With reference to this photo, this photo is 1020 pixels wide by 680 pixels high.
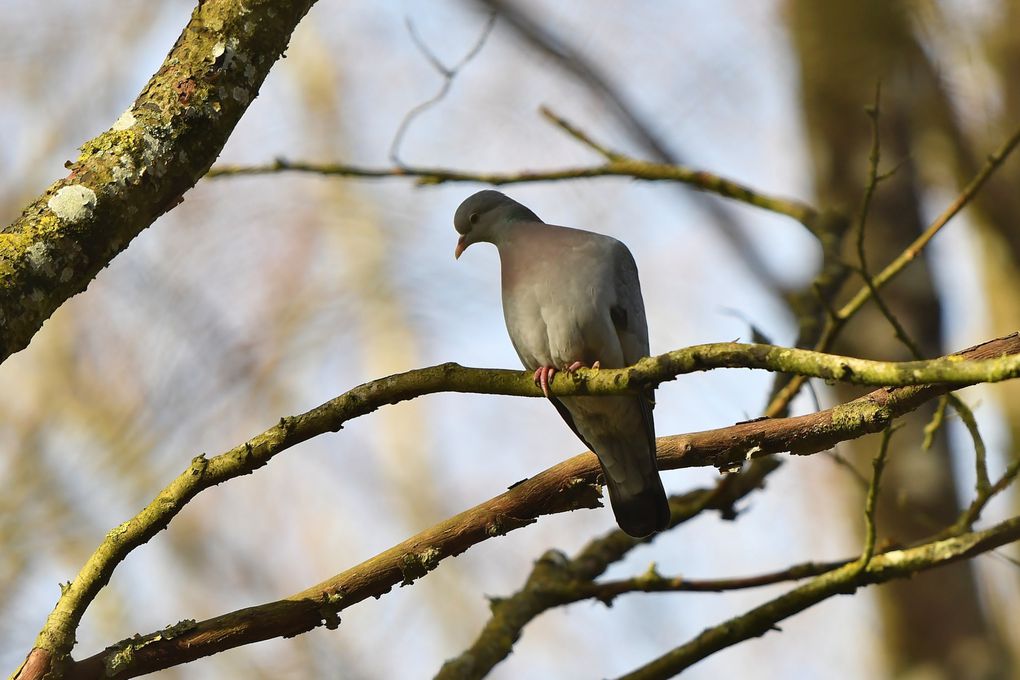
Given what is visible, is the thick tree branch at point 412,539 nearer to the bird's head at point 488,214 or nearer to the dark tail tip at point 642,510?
the dark tail tip at point 642,510

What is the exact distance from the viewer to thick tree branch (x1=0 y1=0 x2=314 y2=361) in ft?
7.78

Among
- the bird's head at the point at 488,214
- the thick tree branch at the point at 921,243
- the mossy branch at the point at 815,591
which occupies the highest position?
the bird's head at the point at 488,214

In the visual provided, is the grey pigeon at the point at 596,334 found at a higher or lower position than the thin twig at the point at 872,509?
higher

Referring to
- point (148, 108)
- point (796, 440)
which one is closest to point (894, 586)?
point (796, 440)

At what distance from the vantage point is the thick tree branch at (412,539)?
8.27ft

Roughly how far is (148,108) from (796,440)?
1810 millimetres

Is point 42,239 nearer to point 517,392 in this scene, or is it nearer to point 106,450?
point 517,392

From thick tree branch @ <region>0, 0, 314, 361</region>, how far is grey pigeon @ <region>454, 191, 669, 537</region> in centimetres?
131

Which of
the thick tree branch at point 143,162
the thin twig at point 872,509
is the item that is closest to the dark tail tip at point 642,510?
the thin twig at point 872,509

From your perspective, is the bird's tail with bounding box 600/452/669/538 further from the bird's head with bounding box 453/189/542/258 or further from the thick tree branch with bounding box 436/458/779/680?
the bird's head with bounding box 453/189/542/258

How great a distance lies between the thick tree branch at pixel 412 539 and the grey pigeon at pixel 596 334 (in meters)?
0.75

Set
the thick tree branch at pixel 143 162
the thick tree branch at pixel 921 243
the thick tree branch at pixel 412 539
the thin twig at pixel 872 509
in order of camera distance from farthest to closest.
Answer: the thick tree branch at pixel 921 243, the thin twig at pixel 872 509, the thick tree branch at pixel 412 539, the thick tree branch at pixel 143 162

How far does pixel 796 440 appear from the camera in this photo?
2.72 metres

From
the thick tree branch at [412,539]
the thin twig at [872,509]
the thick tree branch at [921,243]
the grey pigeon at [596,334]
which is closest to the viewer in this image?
the thick tree branch at [412,539]
